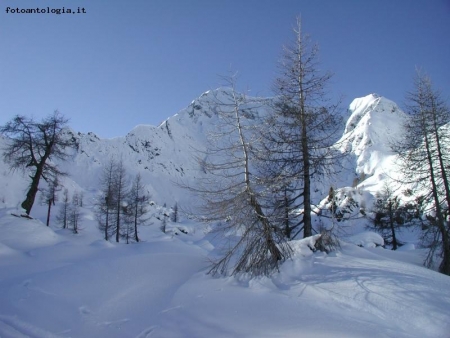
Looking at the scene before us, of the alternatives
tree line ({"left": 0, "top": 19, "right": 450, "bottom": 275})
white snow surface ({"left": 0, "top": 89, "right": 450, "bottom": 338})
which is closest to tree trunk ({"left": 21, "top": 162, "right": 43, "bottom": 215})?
white snow surface ({"left": 0, "top": 89, "right": 450, "bottom": 338})

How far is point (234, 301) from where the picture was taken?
4742 millimetres

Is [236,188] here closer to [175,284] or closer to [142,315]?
[175,284]

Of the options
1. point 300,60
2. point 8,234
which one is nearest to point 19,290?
point 8,234

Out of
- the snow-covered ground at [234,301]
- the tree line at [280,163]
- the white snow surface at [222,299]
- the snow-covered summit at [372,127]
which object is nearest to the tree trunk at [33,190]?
the white snow surface at [222,299]

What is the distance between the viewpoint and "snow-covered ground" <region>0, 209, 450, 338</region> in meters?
3.66

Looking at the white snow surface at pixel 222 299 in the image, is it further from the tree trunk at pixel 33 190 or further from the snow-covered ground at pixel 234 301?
the tree trunk at pixel 33 190

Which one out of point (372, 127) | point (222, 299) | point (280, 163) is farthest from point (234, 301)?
point (372, 127)

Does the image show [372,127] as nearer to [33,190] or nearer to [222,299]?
[33,190]

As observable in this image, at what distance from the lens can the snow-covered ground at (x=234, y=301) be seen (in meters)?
3.66

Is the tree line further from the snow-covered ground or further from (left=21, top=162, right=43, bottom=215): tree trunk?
(left=21, top=162, right=43, bottom=215): tree trunk

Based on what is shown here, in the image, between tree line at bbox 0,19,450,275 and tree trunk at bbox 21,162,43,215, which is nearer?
tree line at bbox 0,19,450,275

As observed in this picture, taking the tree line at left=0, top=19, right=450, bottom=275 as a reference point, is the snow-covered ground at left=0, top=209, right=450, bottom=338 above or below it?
below

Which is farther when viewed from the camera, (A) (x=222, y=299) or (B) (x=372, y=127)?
(B) (x=372, y=127)

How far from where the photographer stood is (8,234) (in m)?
11.5
